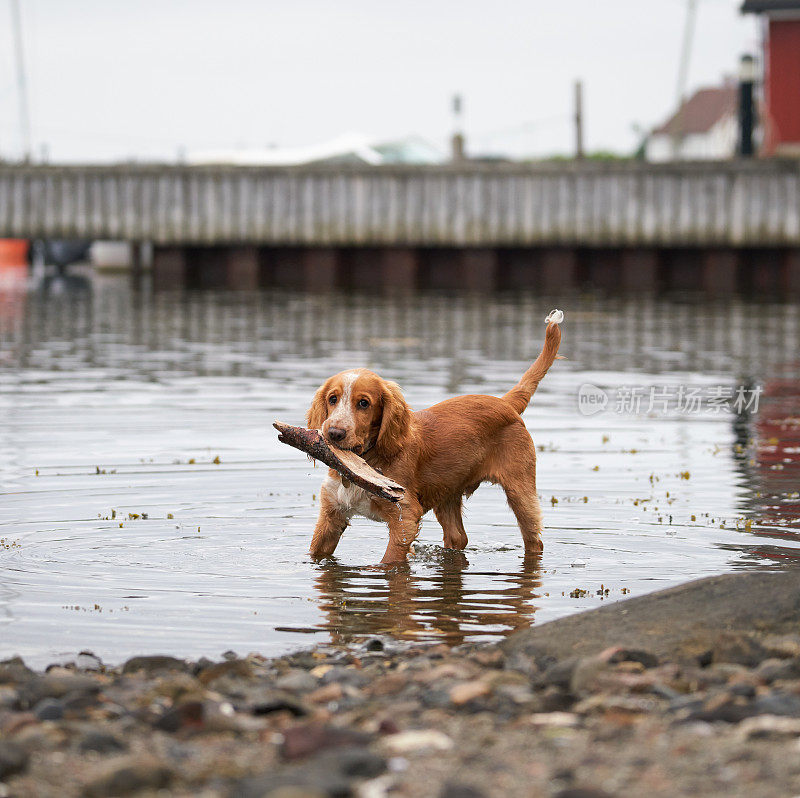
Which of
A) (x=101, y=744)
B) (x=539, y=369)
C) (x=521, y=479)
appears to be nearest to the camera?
(x=101, y=744)

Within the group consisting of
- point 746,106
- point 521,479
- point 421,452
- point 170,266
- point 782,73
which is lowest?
point 521,479

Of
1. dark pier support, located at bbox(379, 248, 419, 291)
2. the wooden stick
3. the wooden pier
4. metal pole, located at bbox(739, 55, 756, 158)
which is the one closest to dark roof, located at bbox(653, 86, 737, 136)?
the wooden pier

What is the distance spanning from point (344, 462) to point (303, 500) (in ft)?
8.99

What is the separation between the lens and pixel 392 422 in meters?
8.48

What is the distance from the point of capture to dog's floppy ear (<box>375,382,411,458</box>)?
8422mm

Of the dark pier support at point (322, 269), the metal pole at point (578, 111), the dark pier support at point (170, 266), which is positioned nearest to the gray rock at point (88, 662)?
the dark pier support at point (322, 269)

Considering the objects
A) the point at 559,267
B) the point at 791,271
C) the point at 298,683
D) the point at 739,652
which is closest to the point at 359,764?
the point at 298,683

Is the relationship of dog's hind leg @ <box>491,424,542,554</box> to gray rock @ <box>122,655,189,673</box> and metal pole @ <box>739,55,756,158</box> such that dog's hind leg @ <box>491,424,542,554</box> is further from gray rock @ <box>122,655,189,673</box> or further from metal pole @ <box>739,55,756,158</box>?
metal pole @ <box>739,55,756,158</box>

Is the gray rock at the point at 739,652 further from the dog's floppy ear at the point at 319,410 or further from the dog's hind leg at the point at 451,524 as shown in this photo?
the dog's hind leg at the point at 451,524

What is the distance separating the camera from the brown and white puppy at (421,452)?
8.34 meters

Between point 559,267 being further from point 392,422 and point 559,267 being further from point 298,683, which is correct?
point 298,683

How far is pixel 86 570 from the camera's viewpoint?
27.5 ft

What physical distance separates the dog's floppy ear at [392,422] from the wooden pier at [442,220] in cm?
3068

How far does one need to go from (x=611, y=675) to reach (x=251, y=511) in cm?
488
